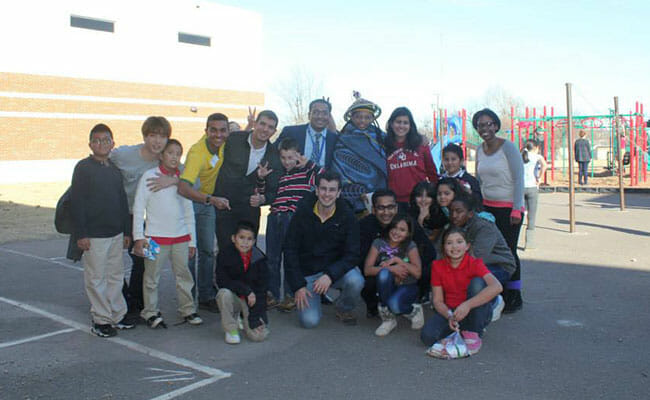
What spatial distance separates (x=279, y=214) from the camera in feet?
20.3

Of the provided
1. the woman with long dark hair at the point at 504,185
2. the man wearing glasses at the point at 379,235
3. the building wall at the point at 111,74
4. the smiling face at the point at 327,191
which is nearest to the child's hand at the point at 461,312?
the man wearing glasses at the point at 379,235

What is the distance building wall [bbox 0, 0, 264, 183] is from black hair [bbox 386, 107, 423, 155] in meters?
26.0

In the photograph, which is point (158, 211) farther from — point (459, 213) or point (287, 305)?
point (459, 213)

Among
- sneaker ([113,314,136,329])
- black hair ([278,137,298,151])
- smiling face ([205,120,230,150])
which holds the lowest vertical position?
sneaker ([113,314,136,329])

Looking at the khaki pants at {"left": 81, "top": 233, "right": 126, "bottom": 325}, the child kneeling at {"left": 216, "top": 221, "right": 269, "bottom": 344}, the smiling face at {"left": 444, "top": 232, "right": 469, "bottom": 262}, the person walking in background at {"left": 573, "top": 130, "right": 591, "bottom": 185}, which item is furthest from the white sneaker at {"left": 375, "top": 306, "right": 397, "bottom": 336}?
the person walking in background at {"left": 573, "top": 130, "right": 591, "bottom": 185}

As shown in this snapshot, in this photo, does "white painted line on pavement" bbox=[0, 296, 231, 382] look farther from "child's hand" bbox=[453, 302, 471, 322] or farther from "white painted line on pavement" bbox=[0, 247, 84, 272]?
"white painted line on pavement" bbox=[0, 247, 84, 272]

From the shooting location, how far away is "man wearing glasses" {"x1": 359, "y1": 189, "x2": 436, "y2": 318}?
5.66 m

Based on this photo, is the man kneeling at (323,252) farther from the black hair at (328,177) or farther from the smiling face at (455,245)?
the smiling face at (455,245)

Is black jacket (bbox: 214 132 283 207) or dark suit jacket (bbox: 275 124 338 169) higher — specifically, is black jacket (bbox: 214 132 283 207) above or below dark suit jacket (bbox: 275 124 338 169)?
below

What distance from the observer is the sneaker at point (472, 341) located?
4.77m

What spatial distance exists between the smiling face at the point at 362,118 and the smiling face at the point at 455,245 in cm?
183

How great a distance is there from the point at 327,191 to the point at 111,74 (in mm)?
28453

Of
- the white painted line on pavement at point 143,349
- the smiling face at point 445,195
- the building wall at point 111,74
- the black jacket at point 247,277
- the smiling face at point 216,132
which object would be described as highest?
the building wall at point 111,74

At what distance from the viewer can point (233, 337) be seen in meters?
5.09
